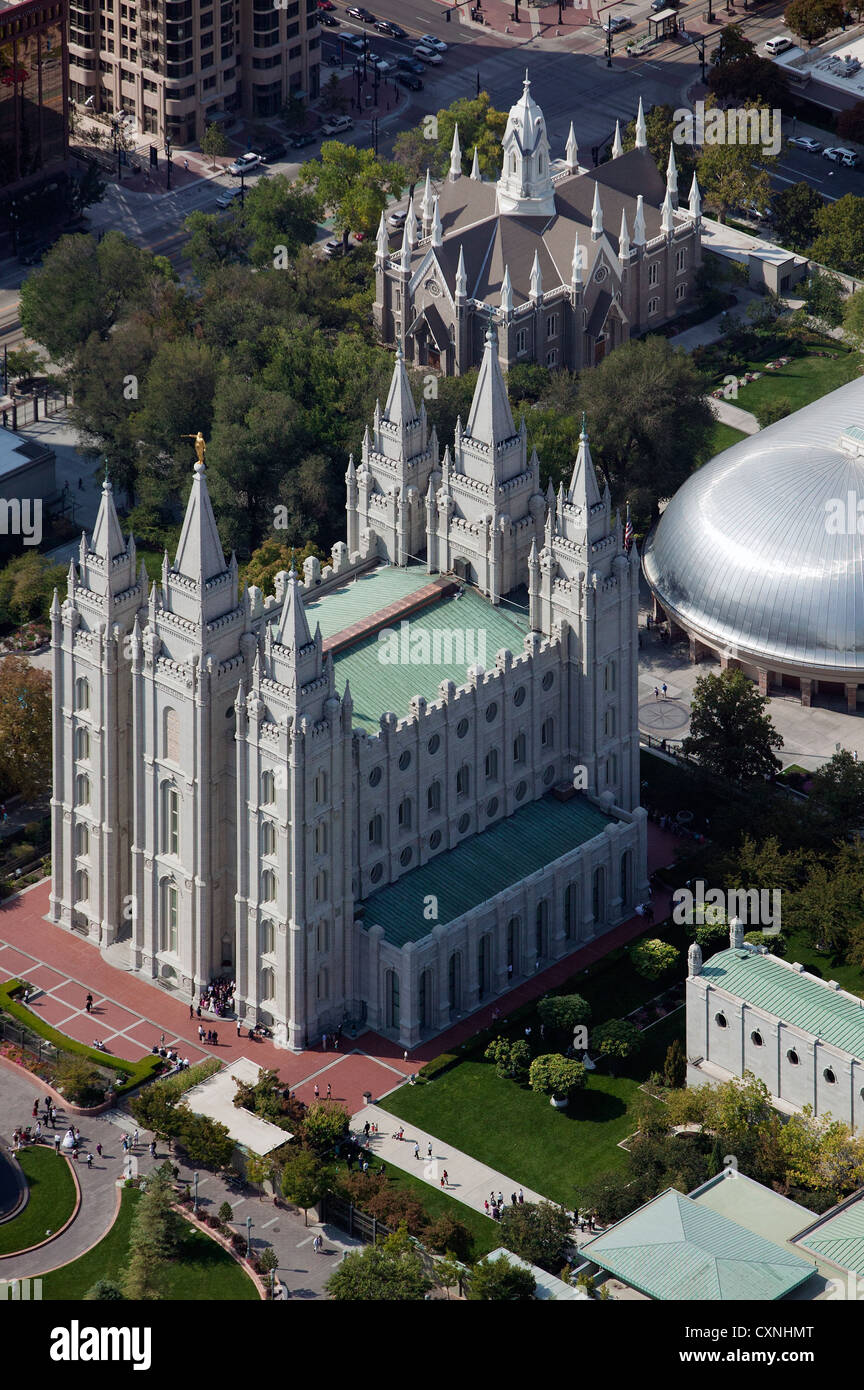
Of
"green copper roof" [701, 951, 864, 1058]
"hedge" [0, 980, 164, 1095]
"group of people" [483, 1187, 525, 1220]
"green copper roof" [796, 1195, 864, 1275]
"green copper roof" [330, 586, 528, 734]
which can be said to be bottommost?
"group of people" [483, 1187, 525, 1220]

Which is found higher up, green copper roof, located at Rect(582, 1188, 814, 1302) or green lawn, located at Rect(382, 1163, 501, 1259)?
green copper roof, located at Rect(582, 1188, 814, 1302)

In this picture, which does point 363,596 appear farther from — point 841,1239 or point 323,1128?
point 841,1239

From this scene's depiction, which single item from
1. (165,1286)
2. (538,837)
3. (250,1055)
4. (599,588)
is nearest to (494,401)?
(599,588)

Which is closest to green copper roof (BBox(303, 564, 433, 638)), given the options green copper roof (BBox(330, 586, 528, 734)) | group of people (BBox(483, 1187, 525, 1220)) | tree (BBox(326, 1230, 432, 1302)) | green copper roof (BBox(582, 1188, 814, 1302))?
green copper roof (BBox(330, 586, 528, 734))

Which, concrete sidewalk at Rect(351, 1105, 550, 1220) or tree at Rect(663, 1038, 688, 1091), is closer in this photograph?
concrete sidewalk at Rect(351, 1105, 550, 1220)

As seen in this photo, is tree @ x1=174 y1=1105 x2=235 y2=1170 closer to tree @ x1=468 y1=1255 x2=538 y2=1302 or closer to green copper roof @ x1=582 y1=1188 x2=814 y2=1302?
tree @ x1=468 y1=1255 x2=538 y2=1302

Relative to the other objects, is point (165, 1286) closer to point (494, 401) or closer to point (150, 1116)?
point (150, 1116)

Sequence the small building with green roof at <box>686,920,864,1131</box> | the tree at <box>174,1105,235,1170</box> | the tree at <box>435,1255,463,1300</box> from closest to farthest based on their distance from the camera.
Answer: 1. the tree at <box>435,1255,463,1300</box>
2. the tree at <box>174,1105,235,1170</box>
3. the small building with green roof at <box>686,920,864,1131</box>
